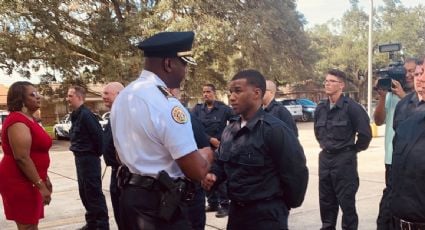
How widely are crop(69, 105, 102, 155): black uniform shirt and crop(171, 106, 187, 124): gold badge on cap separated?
3.36 m

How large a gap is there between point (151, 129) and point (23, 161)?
176cm

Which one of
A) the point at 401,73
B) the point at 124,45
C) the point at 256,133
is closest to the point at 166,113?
the point at 256,133

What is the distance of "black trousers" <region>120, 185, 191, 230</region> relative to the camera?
225 centimetres

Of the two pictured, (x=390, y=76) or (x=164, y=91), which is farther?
(x=390, y=76)

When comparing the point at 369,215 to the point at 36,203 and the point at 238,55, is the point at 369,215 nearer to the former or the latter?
the point at 36,203

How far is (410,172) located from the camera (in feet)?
7.99

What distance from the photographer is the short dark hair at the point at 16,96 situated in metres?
3.63

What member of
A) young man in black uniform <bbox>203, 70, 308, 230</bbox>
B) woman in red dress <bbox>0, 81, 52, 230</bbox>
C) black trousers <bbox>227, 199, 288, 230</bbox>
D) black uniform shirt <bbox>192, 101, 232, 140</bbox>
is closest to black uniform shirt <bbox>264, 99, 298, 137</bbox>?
black uniform shirt <bbox>192, 101, 232, 140</bbox>

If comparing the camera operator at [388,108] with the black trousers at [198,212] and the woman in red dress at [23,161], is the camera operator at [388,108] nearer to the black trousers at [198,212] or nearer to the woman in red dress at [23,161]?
the black trousers at [198,212]

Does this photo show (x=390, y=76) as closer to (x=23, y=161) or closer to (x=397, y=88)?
(x=397, y=88)

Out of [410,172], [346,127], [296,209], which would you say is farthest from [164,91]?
[296,209]

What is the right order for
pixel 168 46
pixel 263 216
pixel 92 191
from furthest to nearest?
pixel 92 191, pixel 263 216, pixel 168 46

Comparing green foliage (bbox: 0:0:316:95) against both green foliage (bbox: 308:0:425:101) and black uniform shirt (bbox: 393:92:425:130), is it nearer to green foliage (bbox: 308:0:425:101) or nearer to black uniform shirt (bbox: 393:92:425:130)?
black uniform shirt (bbox: 393:92:425:130)

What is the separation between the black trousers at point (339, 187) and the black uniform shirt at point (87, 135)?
2552mm
